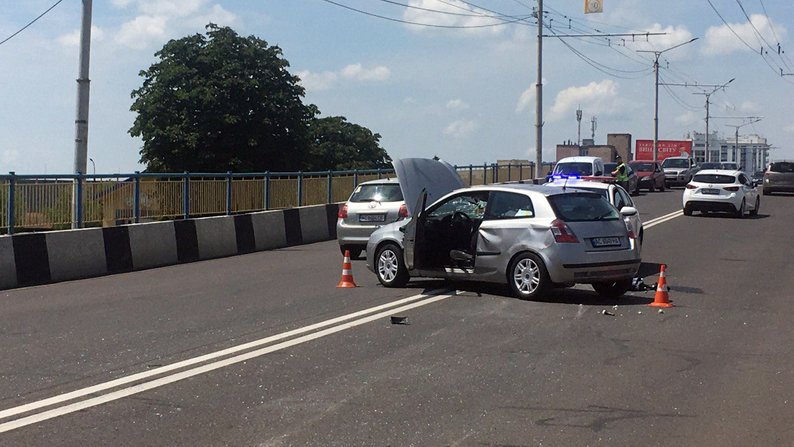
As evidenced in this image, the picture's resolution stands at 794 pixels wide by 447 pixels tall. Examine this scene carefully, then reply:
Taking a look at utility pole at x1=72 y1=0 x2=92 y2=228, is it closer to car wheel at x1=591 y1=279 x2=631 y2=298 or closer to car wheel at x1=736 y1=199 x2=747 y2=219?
car wheel at x1=591 y1=279 x2=631 y2=298

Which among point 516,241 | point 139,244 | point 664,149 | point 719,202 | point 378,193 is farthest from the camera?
point 664,149

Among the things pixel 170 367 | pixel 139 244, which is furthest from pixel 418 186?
pixel 170 367

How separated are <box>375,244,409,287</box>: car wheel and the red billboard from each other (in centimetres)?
8817

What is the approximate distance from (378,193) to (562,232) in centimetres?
740

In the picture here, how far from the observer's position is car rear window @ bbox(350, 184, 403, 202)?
18.9m

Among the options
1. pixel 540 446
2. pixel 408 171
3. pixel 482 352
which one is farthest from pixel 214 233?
pixel 540 446

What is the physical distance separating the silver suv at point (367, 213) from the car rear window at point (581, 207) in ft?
19.9

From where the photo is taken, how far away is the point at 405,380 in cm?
773

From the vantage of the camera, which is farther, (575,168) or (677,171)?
(677,171)

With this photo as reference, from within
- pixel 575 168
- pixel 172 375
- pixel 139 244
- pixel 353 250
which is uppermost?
pixel 575 168

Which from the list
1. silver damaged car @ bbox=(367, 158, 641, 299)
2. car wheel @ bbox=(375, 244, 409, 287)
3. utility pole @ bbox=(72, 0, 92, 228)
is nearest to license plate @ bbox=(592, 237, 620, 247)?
silver damaged car @ bbox=(367, 158, 641, 299)

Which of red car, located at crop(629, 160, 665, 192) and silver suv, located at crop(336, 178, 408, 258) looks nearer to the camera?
silver suv, located at crop(336, 178, 408, 258)

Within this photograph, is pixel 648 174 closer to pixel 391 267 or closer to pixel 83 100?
pixel 83 100

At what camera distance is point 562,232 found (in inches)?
476
